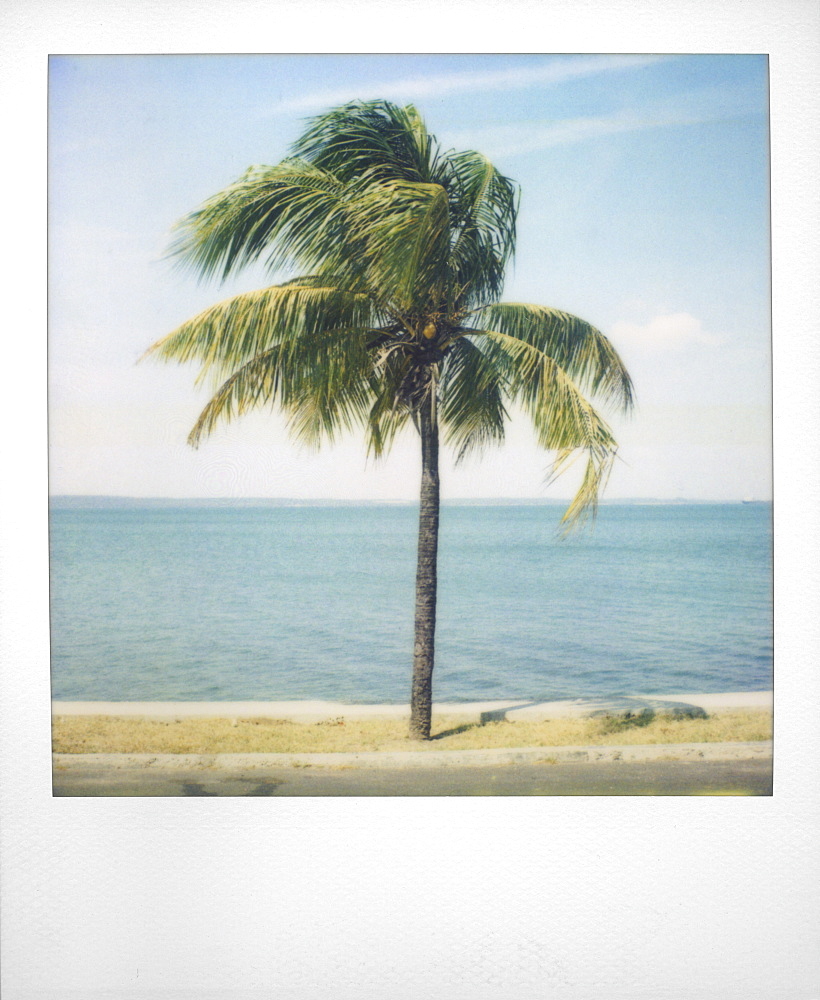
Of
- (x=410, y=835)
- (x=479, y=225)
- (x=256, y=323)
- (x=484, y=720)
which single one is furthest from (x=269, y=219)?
(x=410, y=835)

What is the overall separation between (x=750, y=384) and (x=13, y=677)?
7.61 ft

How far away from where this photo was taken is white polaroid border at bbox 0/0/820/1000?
2137 millimetres

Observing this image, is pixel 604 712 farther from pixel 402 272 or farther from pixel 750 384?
pixel 402 272

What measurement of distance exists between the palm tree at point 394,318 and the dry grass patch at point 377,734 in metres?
0.11

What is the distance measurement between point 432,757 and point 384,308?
133 cm

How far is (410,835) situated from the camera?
85.4 inches

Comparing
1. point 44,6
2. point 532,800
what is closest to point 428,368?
point 532,800

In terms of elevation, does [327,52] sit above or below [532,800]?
above

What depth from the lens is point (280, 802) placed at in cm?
219

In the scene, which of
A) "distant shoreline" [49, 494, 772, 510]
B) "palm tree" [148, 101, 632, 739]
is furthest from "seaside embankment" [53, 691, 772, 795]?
"distant shoreline" [49, 494, 772, 510]

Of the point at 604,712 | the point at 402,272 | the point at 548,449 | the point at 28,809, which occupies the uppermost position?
the point at 402,272

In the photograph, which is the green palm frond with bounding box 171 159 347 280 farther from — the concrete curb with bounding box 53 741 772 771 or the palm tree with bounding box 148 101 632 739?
the concrete curb with bounding box 53 741 772 771

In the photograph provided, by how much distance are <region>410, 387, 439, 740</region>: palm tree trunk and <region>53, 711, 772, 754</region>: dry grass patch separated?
5 cm

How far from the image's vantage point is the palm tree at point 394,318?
2197mm
